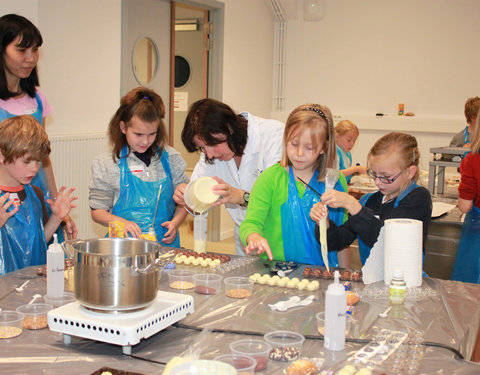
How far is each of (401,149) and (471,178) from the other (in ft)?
3.23

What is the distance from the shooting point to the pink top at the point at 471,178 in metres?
3.28

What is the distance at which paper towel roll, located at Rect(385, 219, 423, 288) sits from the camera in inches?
80.1

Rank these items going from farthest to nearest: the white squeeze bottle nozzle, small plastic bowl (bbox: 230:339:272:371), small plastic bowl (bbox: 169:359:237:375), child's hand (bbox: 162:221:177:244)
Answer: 1. child's hand (bbox: 162:221:177:244)
2. the white squeeze bottle nozzle
3. small plastic bowl (bbox: 230:339:272:371)
4. small plastic bowl (bbox: 169:359:237:375)

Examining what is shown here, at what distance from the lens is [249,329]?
1.65 meters

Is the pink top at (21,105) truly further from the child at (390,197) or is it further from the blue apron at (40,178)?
the child at (390,197)

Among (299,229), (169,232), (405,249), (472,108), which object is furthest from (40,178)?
(472,108)

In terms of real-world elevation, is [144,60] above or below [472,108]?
above

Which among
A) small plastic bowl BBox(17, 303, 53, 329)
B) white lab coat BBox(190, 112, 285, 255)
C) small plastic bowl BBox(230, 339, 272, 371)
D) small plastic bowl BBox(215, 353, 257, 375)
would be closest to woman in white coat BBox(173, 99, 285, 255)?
white lab coat BBox(190, 112, 285, 255)

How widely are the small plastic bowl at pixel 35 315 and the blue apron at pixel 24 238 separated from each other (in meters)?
0.74

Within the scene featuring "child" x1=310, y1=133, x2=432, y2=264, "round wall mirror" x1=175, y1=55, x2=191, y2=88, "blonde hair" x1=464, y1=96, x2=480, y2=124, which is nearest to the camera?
"child" x1=310, y1=133, x2=432, y2=264

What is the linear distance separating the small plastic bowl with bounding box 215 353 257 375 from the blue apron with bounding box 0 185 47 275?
1427 millimetres

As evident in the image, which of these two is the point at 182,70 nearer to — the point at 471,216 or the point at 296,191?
the point at 471,216

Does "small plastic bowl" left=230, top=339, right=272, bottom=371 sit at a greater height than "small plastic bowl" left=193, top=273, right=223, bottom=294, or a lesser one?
lesser

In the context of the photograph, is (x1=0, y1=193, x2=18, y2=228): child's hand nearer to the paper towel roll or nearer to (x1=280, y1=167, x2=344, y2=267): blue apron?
(x1=280, y1=167, x2=344, y2=267): blue apron
